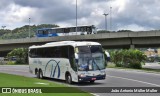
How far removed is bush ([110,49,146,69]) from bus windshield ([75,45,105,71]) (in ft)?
96.8

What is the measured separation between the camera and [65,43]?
2775 cm

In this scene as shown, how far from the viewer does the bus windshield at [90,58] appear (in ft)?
83.4

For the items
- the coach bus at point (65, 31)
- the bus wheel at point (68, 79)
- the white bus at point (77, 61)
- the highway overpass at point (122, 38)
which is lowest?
the bus wheel at point (68, 79)

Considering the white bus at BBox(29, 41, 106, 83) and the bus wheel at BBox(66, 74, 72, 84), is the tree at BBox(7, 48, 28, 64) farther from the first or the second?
the bus wheel at BBox(66, 74, 72, 84)

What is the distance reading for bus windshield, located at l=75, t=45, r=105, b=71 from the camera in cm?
2542

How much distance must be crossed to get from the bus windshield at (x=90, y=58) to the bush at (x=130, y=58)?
2949 cm

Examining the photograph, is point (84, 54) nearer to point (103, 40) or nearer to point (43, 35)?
point (103, 40)

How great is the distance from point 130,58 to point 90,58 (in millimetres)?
31390

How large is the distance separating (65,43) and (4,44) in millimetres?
69770

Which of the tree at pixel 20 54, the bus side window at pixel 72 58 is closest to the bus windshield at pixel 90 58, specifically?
the bus side window at pixel 72 58

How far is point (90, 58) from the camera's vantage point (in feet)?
83.9

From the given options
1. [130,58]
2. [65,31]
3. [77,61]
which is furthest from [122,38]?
[77,61]

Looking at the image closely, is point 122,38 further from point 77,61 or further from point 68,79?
point 77,61

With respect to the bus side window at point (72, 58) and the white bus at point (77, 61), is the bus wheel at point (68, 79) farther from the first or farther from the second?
the bus side window at point (72, 58)
